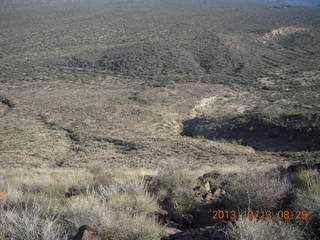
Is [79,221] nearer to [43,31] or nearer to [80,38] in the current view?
[80,38]

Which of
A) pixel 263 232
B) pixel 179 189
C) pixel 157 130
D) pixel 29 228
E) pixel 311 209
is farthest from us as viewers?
pixel 157 130

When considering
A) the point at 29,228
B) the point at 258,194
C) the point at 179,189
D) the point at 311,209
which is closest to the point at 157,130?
the point at 179,189

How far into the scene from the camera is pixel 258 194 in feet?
14.6

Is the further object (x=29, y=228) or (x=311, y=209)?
(x=311, y=209)

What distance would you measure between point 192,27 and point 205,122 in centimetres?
5222

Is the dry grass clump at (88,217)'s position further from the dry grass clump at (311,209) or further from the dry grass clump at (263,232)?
the dry grass clump at (311,209)

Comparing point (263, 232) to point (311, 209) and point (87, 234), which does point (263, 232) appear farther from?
point (87, 234)

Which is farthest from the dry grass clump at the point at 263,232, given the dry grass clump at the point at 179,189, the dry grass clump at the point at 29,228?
the dry grass clump at the point at 29,228

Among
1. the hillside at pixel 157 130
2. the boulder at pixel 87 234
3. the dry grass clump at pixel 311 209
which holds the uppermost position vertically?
the dry grass clump at pixel 311 209

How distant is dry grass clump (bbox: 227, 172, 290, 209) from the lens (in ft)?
14.5

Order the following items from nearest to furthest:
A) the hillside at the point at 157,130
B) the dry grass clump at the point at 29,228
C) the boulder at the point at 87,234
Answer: the boulder at the point at 87,234 → the dry grass clump at the point at 29,228 → the hillside at the point at 157,130

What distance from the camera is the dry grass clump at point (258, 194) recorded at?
4.43 m

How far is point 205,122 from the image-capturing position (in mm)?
20281

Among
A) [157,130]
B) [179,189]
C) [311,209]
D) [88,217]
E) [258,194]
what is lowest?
[157,130]
